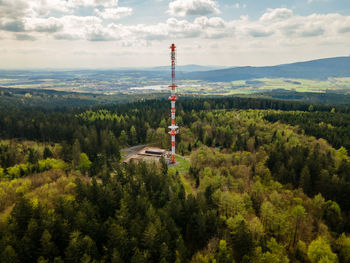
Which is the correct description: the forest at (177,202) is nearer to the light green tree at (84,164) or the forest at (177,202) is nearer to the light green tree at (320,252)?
the light green tree at (320,252)

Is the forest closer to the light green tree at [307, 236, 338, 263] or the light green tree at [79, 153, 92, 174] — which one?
the light green tree at [307, 236, 338, 263]

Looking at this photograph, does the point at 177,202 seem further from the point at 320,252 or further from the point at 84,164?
the point at 84,164

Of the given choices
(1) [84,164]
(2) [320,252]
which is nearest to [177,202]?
(2) [320,252]

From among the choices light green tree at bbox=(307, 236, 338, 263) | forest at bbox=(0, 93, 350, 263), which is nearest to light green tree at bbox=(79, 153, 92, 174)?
forest at bbox=(0, 93, 350, 263)

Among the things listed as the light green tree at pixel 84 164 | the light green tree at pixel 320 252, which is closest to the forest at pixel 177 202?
the light green tree at pixel 320 252

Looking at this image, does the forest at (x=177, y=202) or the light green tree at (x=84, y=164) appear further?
the light green tree at (x=84, y=164)

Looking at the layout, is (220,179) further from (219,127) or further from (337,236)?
(219,127)

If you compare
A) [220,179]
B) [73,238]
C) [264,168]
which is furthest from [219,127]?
[73,238]

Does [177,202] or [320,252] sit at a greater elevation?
[177,202]
